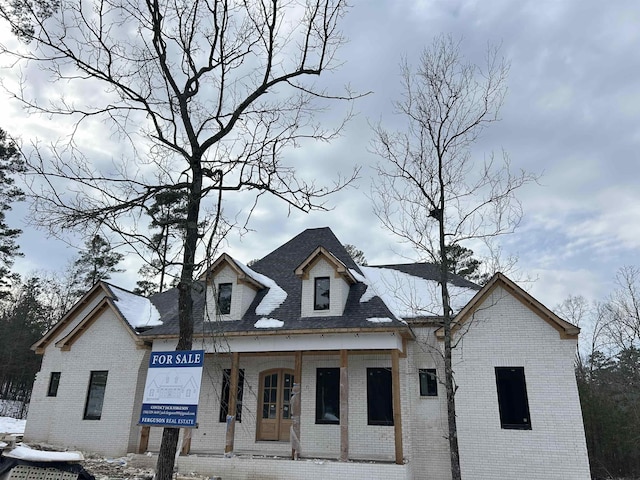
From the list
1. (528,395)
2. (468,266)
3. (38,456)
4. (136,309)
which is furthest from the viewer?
(468,266)

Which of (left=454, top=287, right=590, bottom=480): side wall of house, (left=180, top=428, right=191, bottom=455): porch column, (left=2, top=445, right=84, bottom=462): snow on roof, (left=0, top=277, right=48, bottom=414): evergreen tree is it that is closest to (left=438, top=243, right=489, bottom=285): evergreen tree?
(left=454, top=287, right=590, bottom=480): side wall of house

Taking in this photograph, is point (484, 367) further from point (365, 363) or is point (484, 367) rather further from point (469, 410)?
point (365, 363)

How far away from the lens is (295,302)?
1481 cm

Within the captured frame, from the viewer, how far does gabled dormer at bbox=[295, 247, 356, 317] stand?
13.9 m

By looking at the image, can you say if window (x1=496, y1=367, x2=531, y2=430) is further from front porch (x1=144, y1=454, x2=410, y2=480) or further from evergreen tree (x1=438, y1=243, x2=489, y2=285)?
evergreen tree (x1=438, y1=243, x2=489, y2=285)

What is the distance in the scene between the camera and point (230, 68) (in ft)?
26.4

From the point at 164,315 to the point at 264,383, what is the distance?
528cm

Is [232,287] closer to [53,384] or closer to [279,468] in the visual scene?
[279,468]

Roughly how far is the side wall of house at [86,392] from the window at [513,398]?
11839 millimetres

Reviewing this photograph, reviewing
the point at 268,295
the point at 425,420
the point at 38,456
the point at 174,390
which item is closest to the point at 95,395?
the point at 268,295

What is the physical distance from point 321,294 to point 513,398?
21.1 ft

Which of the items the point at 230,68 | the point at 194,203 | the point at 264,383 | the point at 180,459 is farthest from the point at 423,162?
the point at 180,459

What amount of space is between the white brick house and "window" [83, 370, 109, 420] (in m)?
0.04

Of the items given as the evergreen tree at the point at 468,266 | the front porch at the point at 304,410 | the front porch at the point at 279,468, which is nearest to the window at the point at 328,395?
the front porch at the point at 304,410
